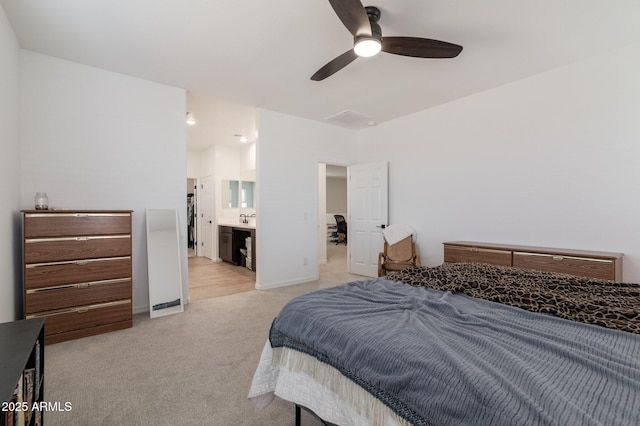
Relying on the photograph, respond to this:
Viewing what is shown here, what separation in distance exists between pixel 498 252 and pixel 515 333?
2.53 meters

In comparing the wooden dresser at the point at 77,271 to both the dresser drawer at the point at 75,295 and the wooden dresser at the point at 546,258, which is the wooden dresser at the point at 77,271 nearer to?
the dresser drawer at the point at 75,295

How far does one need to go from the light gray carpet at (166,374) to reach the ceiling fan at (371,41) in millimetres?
2496

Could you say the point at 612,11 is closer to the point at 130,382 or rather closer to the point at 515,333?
the point at 515,333

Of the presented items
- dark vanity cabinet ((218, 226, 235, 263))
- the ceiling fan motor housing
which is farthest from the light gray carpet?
dark vanity cabinet ((218, 226, 235, 263))

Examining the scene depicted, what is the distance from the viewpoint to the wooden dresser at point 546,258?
2.70 metres

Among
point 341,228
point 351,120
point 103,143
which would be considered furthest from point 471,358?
point 341,228

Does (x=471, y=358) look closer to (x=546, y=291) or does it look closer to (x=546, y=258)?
(x=546, y=291)

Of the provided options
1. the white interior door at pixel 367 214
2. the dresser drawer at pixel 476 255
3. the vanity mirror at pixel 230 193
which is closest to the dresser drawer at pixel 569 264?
the dresser drawer at pixel 476 255

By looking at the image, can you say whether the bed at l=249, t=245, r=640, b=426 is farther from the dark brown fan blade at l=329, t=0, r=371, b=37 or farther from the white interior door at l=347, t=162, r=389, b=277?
the white interior door at l=347, t=162, r=389, b=277

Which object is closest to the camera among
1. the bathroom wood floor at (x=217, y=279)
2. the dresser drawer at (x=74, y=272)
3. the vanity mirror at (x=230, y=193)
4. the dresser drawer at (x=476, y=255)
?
the dresser drawer at (x=74, y=272)

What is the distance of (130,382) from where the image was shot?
2.05m

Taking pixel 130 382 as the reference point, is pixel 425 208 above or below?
above

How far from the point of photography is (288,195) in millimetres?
4715

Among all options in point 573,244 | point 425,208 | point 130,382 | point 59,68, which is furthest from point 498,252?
point 59,68
